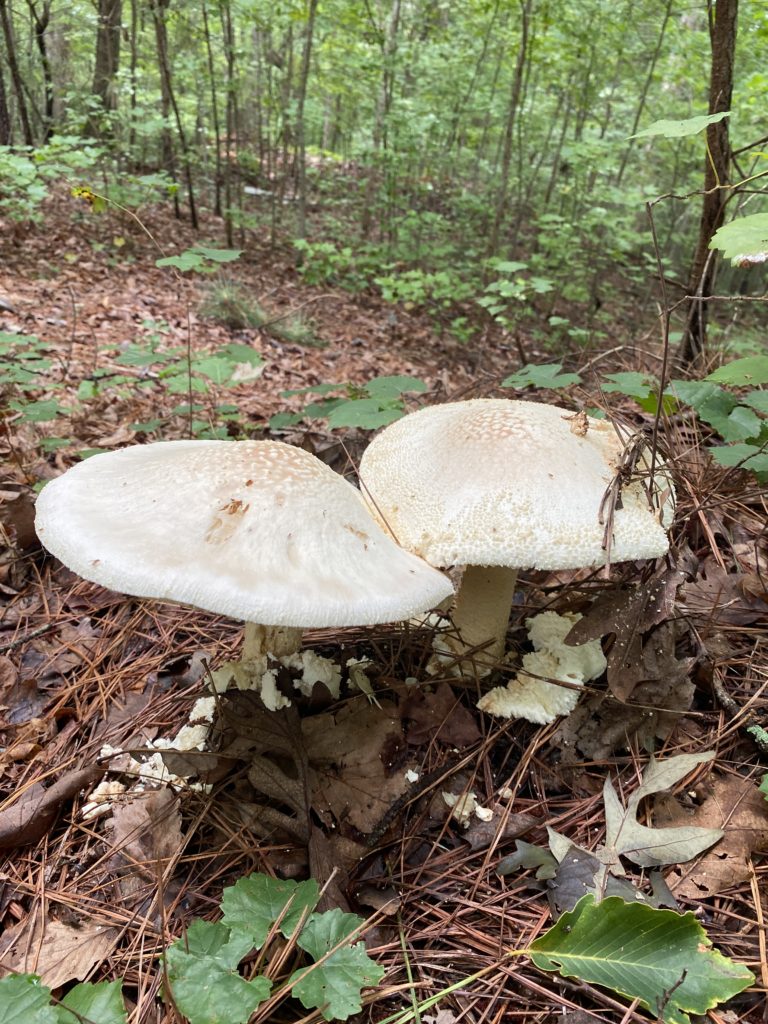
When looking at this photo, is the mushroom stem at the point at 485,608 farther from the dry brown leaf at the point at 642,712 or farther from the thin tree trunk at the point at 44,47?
the thin tree trunk at the point at 44,47

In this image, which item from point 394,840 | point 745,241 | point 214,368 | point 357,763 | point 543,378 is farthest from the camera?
point 214,368

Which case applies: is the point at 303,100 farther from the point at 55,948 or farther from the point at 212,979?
the point at 212,979

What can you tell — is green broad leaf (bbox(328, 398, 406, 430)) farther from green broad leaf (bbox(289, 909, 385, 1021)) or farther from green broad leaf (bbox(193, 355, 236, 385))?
green broad leaf (bbox(289, 909, 385, 1021))

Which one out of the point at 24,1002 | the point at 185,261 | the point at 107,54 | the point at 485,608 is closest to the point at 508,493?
the point at 485,608

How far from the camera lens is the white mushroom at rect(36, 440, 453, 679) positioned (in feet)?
4.56

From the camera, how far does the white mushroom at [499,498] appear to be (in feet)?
5.51

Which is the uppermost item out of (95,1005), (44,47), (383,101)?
(44,47)

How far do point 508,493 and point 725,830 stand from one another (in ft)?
3.67

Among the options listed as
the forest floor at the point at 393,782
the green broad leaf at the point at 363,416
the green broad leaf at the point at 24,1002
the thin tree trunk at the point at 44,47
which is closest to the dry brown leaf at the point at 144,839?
the forest floor at the point at 393,782

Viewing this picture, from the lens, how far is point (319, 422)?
498 cm

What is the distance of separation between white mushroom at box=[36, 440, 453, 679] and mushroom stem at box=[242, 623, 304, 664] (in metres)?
0.50

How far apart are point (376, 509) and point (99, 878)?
134 cm

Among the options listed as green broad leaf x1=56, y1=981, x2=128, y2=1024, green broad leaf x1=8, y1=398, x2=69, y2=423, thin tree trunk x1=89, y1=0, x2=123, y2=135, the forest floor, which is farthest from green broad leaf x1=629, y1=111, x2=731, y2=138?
thin tree trunk x1=89, y1=0, x2=123, y2=135

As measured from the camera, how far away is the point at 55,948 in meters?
1.57
